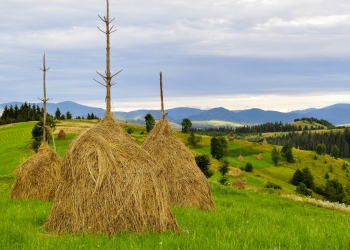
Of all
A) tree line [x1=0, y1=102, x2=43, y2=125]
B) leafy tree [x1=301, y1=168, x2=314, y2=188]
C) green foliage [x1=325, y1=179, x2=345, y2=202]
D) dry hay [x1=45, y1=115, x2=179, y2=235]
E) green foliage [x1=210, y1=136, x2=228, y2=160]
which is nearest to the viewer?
dry hay [x1=45, y1=115, x2=179, y2=235]

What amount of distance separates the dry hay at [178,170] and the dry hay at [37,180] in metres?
5.20

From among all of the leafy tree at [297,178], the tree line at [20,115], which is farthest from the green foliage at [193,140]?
the tree line at [20,115]

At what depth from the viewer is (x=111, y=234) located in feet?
30.2

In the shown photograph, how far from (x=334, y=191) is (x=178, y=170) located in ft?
334

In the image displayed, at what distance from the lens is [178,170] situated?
56.2 ft

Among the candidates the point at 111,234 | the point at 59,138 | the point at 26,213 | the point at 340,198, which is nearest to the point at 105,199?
the point at 111,234

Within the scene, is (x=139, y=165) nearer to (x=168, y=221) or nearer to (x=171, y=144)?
(x=168, y=221)

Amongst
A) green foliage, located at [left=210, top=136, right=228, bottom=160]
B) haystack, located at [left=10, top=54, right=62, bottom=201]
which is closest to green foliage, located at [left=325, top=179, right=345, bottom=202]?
green foliage, located at [left=210, top=136, right=228, bottom=160]

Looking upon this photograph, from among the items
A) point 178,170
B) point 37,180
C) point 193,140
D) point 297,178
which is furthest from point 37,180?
point 193,140

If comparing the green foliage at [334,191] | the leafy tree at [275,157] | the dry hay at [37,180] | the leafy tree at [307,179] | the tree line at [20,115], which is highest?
the tree line at [20,115]

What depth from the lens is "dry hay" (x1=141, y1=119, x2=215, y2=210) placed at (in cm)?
1656

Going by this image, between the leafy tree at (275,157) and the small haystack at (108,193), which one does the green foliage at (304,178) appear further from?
the small haystack at (108,193)

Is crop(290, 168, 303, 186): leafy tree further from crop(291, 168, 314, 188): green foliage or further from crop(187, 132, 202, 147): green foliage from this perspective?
crop(187, 132, 202, 147): green foliage

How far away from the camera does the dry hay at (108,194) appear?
9.49 meters
